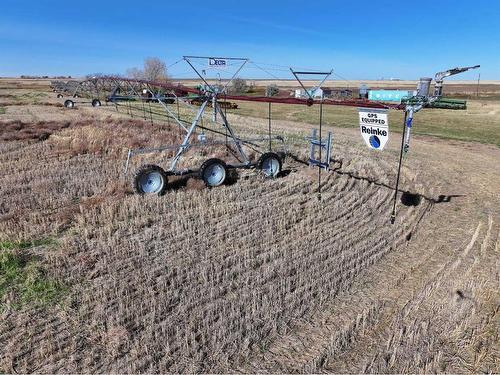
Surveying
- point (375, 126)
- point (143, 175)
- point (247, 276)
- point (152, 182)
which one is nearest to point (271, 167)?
point (152, 182)

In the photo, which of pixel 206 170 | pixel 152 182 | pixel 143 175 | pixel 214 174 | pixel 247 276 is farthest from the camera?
pixel 214 174

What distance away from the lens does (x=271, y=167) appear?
11.5 metres

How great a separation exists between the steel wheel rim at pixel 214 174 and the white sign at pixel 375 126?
161 inches

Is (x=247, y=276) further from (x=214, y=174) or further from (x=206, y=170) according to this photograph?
(x=214, y=174)

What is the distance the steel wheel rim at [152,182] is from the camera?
9641 millimetres

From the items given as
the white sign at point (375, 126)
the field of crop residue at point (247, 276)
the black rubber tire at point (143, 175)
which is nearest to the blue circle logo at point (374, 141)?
the white sign at point (375, 126)

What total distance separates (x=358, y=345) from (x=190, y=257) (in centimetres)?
317

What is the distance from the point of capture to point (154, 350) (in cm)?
439

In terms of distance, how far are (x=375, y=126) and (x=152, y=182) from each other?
5.62 meters

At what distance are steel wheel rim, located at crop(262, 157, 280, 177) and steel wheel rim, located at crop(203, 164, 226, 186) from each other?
4.74 feet

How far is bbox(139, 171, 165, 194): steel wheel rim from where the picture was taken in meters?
9.64

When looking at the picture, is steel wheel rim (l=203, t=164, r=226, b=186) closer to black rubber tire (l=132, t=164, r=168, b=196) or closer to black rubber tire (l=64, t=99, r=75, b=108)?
black rubber tire (l=132, t=164, r=168, b=196)

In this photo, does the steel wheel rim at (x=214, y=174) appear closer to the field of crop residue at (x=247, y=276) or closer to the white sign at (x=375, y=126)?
the field of crop residue at (x=247, y=276)

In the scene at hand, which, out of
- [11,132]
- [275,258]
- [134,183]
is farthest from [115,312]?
[11,132]
